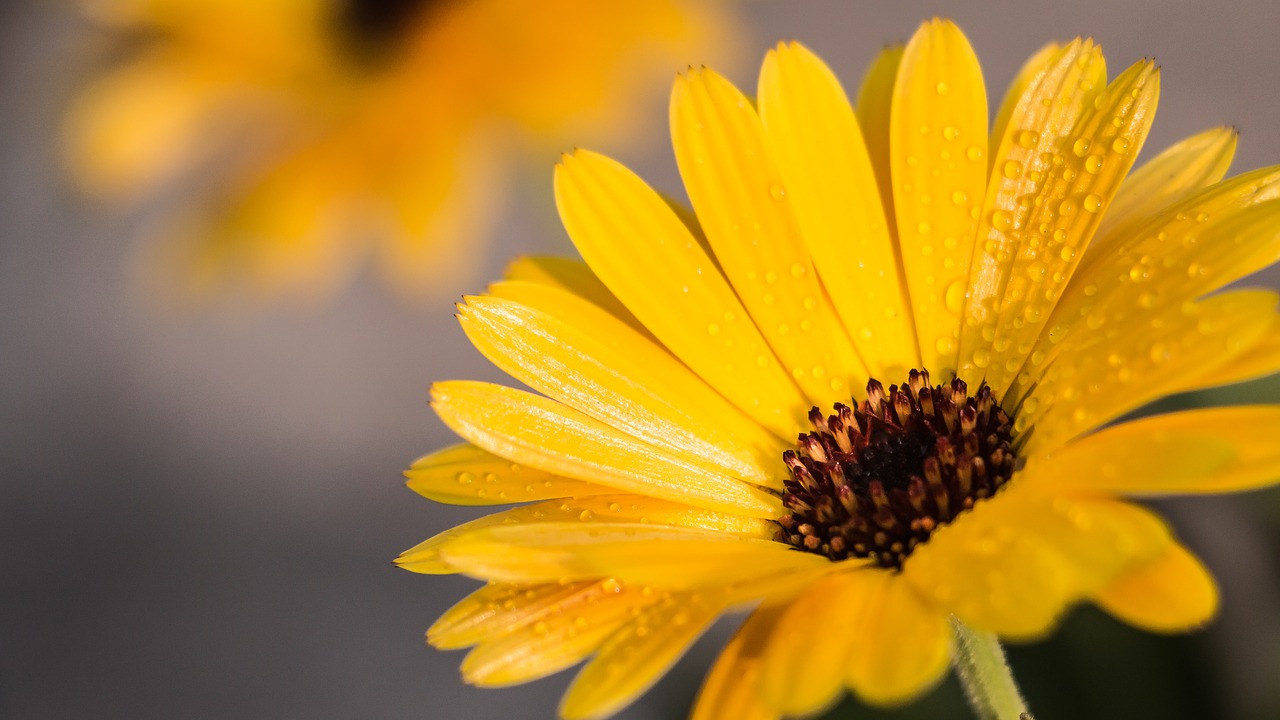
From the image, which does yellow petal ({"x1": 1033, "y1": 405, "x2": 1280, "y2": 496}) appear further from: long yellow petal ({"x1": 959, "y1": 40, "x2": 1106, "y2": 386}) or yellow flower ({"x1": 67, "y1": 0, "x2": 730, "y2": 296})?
yellow flower ({"x1": 67, "y1": 0, "x2": 730, "y2": 296})

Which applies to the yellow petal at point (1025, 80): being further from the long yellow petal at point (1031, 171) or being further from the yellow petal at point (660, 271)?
the yellow petal at point (660, 271)

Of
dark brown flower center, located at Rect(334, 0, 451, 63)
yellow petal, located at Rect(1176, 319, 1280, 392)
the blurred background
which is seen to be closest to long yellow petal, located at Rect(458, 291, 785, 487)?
yellow petal, located at Rect(1176, 319, 1280, 392)

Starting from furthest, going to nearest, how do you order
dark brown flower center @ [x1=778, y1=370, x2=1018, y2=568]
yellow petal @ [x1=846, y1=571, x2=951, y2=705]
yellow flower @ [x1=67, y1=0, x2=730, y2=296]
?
yellow flower @ [x1=67, y1=0, x2=730, y2=296] < dark brown flower center @ [x1=778, y1=370, x2=1018, y2=568] < yellow petal @ [x1=846, y1=571, x2=951, y2=705]

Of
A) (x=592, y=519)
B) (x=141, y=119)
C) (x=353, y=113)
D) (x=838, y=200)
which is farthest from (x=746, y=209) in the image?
(x=141, y=119)

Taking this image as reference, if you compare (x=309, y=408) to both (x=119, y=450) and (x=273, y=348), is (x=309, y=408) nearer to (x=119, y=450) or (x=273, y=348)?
(x=273, y=348)

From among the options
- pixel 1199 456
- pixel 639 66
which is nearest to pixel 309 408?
pixel 639 66

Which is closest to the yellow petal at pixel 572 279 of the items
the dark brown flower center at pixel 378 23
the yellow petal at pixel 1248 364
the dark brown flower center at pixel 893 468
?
the dark brown flower center at pixel 893 468

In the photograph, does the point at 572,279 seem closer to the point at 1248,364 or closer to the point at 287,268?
the point at 1248,364
